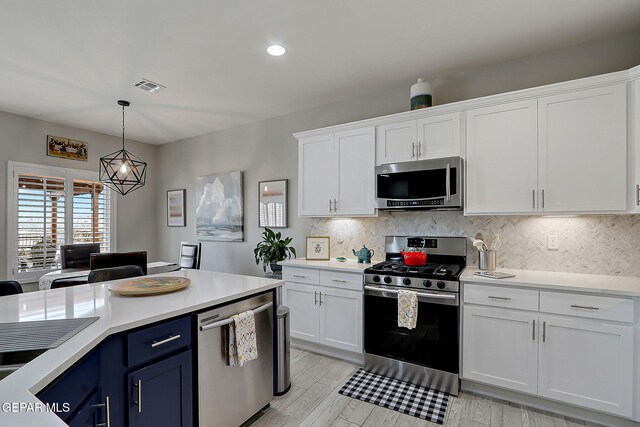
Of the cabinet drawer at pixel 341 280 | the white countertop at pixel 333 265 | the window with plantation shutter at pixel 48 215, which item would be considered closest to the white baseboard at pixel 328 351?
the cabinet drawer at pixel 341 280

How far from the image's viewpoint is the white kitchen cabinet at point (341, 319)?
2965 millimetres

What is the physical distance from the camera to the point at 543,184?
245 cm

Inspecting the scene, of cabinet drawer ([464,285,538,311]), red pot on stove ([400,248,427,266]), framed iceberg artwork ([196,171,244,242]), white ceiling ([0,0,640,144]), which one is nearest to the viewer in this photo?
white ceiling ([0,0,640,144])

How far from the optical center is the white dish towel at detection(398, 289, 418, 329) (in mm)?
2572

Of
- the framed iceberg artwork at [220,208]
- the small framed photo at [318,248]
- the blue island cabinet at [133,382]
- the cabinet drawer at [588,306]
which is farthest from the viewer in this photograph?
the framed iceberg artwork at [220,208]

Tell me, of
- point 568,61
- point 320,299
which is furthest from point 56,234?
point 568,61

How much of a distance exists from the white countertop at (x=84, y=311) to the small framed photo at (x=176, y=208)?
130 inches

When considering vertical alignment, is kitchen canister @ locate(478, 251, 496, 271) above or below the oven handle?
above

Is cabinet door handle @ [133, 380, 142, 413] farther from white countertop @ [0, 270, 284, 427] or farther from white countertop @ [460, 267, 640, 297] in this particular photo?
white countertop @ [460, 267, 640, 297]

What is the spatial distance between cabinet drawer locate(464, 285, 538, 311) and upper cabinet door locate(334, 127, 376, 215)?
3.72 ft

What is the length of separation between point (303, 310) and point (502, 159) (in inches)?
89.5

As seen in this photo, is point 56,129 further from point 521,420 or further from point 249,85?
point 521,420

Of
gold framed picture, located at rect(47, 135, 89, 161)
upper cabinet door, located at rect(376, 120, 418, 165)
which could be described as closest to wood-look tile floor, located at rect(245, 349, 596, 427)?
upper cabinet door, located at rect(376, 120, 418, 165)

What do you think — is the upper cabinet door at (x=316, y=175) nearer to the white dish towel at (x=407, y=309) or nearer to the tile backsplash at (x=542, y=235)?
the tile backsplash at (x=542, y=235)
